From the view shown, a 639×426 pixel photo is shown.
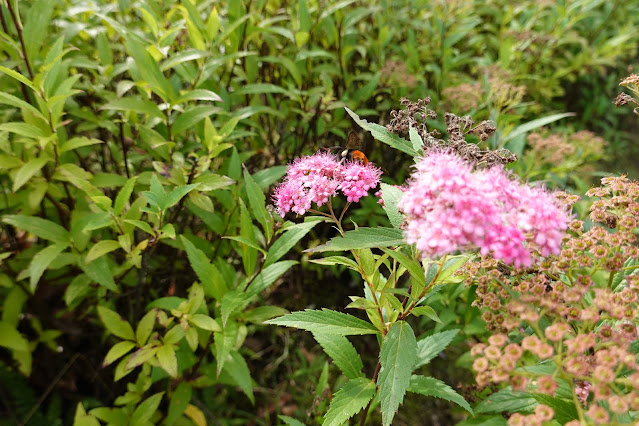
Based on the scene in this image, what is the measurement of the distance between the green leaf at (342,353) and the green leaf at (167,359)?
528 millimetres

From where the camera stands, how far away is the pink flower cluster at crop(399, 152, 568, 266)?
3.05ft

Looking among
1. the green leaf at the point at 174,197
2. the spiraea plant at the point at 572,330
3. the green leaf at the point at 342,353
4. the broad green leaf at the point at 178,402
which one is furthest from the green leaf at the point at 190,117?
the spiraea plant at the point at 572,330

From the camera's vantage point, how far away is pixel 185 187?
141cm

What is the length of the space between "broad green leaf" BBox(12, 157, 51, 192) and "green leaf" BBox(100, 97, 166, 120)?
1.04 ft

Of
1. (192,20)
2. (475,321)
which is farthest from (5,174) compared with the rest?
(475,321)

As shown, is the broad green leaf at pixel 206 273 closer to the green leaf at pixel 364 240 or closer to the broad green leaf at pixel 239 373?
the broad green leaf at pixel 239 373

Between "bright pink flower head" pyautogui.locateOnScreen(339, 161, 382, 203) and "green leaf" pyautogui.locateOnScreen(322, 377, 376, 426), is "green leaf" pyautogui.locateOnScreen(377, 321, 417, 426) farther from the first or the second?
"bright pink flower head" pyautogui.locateOnScreen(339, 161, 382, 203)

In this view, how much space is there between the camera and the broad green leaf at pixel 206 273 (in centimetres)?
162

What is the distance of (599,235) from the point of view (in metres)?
1.17

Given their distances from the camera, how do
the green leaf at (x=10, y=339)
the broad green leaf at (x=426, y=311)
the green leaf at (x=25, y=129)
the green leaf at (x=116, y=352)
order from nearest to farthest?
the broad green leaf at (x=426, y=311) < the green leaf at (x=25, y=129) < the green leaf at (x=116, y=352) < the green leaf at (x=10, y=339)

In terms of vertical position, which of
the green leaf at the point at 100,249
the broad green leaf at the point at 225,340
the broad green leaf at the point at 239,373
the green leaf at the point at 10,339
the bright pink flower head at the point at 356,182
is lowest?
the broad green leaf at the point at 239,373

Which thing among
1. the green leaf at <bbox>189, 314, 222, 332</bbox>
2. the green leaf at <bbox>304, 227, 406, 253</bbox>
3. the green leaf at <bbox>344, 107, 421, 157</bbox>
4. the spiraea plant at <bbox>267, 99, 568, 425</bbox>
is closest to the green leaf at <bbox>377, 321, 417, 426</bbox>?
the spiraea plant at <bbox>267, 99, 568, 425</bbox>

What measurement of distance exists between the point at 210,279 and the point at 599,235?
1.31m

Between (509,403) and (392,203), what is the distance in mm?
746
